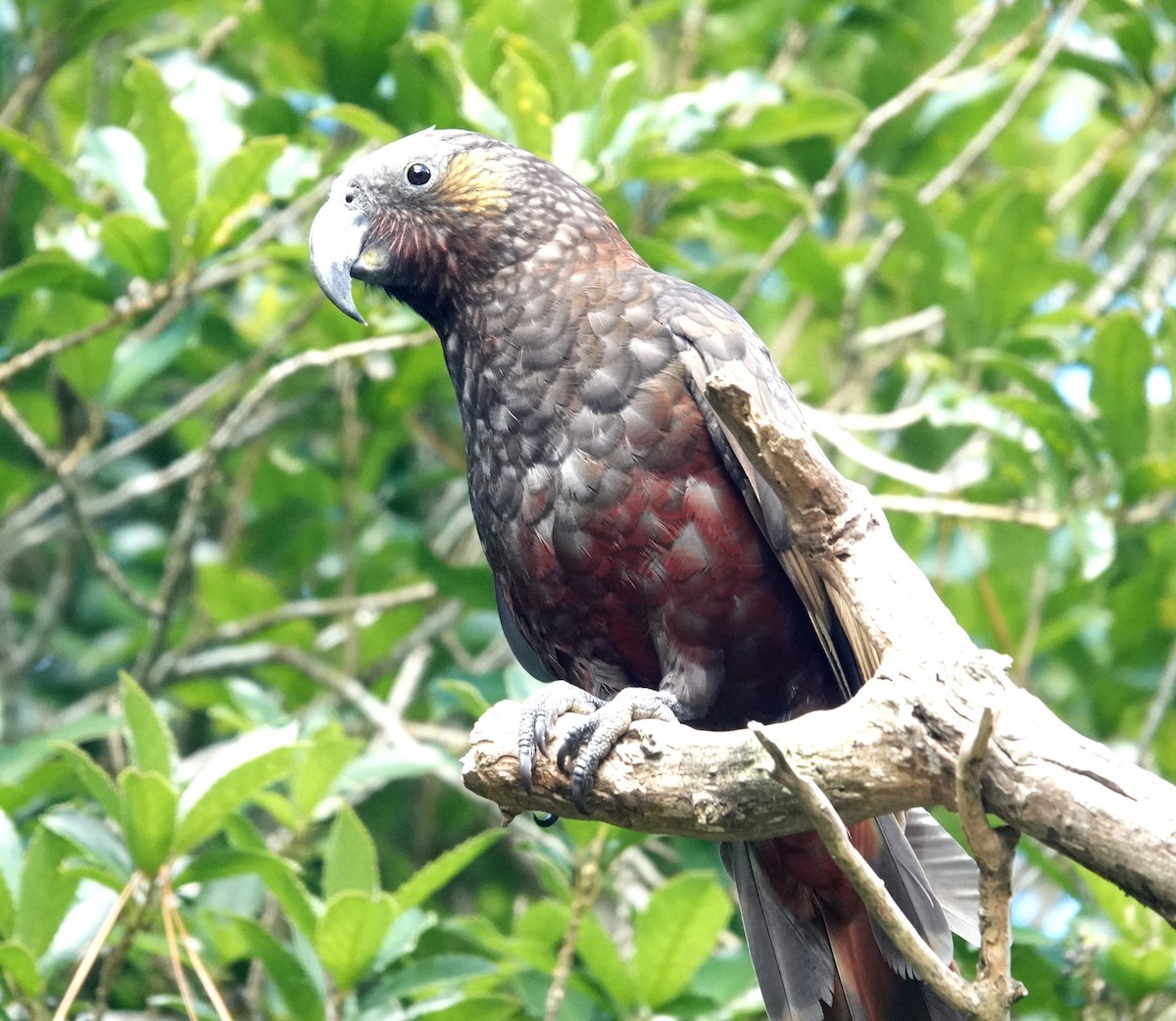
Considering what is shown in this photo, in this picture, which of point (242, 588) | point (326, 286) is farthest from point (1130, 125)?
point (242, 588)

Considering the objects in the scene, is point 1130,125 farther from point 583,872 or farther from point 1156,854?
point 1156,854

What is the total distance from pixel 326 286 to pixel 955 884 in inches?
78.1

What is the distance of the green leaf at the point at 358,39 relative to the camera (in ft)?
14.5

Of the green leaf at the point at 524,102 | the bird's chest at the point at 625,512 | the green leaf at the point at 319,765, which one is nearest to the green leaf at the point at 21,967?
the green leaf at the point at 319,765

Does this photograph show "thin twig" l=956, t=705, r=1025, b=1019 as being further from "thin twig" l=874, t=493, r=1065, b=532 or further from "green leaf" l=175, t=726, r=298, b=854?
"thin twig" l=874, t=493, r=1065, b=532

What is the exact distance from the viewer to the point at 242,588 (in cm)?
484

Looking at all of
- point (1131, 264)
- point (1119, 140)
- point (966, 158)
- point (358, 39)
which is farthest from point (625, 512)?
point (1119, 140)

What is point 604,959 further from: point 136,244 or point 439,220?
point 136,244

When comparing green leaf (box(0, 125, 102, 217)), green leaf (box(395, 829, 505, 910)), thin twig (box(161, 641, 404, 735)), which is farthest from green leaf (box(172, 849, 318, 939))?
green leaf (box(0, 125, 102, 217))

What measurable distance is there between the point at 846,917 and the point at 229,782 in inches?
57.8

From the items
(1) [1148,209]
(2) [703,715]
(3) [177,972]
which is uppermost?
(1) [1148,209]

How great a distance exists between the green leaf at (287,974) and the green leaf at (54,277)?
5.96 ft

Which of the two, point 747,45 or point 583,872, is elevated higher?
point 747,45

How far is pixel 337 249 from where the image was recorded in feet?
11.4
